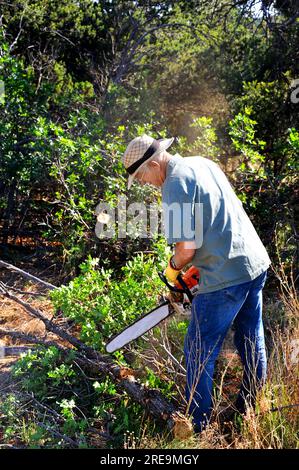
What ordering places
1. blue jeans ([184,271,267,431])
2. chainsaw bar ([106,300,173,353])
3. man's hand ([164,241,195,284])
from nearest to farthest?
man's hand ([164,241,195,284]) < blue jeans ([184,271,267,431]) < chainsaw bar ([106,300,173,353])

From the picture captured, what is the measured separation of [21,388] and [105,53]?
6.55 m

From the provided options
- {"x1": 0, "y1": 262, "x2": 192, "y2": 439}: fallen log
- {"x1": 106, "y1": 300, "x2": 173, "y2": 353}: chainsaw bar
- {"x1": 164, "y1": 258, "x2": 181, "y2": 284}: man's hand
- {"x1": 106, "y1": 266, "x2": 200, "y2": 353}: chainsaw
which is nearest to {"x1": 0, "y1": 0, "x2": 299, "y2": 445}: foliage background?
{"x1": 0, "y1": 262, "x2": 192, "y2": 439}: fallen log

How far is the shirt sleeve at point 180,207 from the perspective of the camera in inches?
108

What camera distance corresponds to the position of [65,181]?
5.53 meters

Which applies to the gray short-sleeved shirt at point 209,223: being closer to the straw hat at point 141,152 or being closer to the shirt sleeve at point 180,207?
the shirt sleeve at point 180,207

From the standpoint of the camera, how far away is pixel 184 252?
112 inches

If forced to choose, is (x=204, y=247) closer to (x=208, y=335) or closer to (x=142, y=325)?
(x=208, y=335)

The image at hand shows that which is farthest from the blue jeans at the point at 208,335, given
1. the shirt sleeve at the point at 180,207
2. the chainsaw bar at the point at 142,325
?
the shirt sleeve at the point at 180,207

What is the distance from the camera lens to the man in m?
2.79

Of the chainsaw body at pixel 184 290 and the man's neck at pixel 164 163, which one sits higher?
the man's neck at pixel 164 163

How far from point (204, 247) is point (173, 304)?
0.46 meters

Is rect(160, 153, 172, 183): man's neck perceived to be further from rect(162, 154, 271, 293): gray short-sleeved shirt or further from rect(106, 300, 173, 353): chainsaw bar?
rect(106, 300, 173, 353): chainsaw bar

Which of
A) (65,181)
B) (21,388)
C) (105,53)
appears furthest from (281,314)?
(105,53)

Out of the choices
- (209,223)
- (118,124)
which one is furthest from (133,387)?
(118,124)
